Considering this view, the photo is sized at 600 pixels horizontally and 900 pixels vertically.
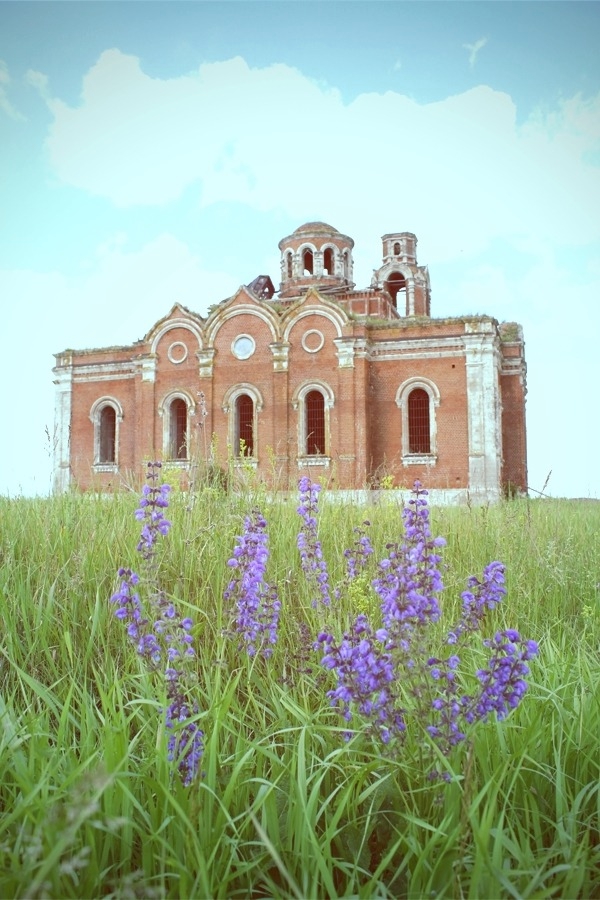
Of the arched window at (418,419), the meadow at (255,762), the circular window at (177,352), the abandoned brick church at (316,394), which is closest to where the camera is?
the meadow at (255,762)

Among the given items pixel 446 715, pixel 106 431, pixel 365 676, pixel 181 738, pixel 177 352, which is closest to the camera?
pixel 365 676

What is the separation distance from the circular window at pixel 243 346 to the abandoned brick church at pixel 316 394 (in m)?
0.04

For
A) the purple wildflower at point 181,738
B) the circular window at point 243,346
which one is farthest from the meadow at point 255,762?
the circular window at point 243,346

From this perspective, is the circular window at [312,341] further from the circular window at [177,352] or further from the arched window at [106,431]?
the arched window at [106,431]

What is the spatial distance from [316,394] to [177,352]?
5.46m

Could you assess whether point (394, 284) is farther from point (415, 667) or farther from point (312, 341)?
point (415, 667)

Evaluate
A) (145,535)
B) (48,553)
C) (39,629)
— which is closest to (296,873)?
(145,535)

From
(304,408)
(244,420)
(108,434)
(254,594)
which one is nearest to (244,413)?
(244,420)

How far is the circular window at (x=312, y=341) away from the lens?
24.5 metres

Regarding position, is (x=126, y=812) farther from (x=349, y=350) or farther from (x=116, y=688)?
(x=349, y=350)

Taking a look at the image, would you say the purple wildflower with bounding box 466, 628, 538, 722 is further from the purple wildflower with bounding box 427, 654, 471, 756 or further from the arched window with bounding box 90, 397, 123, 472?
the arched window with bounding box 90, 397, 123, 472

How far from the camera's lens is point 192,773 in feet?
7.79

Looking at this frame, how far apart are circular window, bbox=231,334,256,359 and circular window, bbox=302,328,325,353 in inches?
75.0

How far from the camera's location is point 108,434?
2866 centimetres
